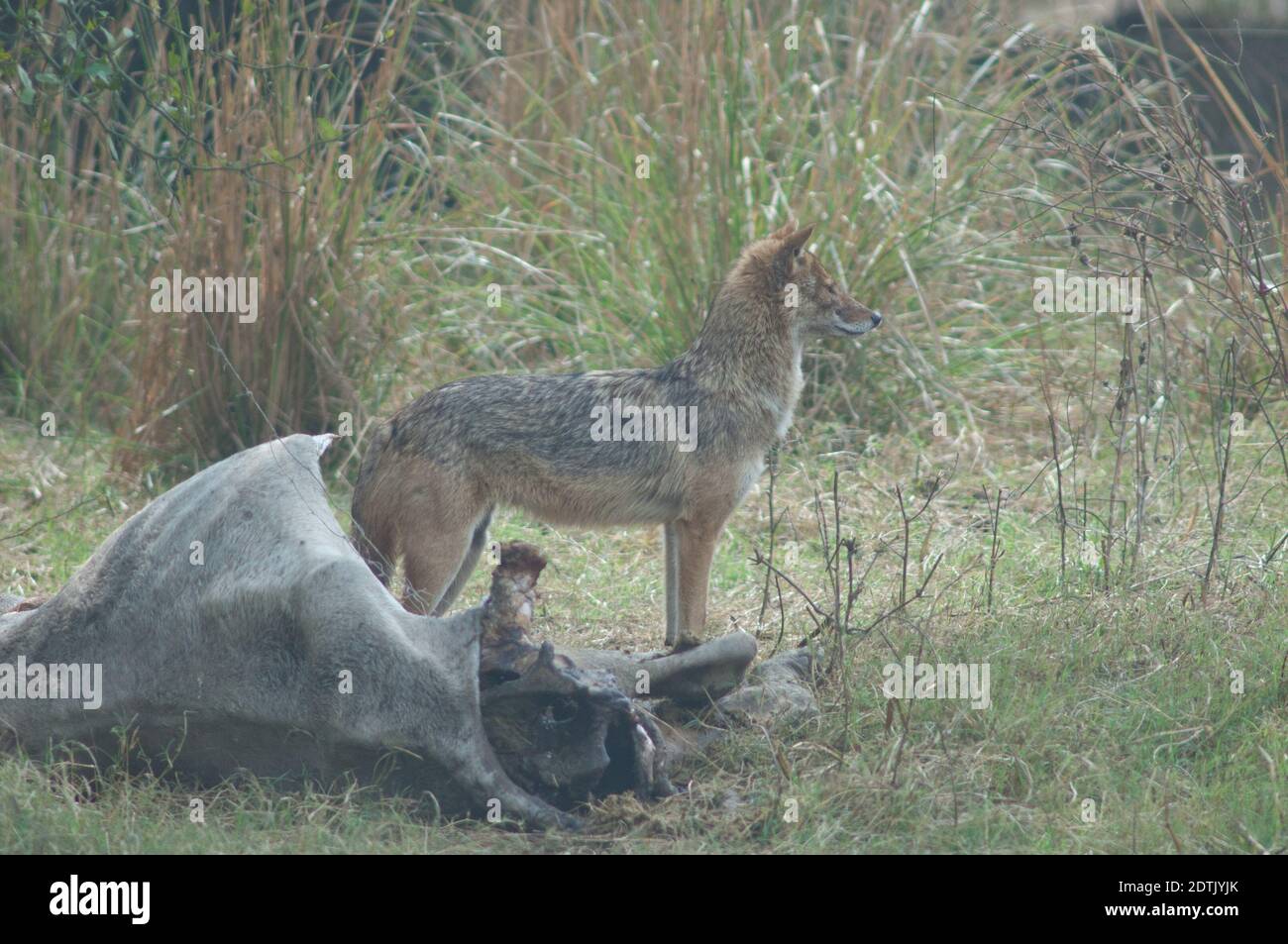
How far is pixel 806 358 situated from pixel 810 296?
2700 mm

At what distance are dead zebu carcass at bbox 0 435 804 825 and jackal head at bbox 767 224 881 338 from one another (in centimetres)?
228

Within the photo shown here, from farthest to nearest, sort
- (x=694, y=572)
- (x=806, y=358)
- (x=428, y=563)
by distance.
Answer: (x=806, y=358)
(x=694, y=572)
(x=428, y=563)

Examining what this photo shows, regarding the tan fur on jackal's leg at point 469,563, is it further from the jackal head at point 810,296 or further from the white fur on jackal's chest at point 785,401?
the jackal head at point 810,296

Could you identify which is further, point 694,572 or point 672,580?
point 672,580

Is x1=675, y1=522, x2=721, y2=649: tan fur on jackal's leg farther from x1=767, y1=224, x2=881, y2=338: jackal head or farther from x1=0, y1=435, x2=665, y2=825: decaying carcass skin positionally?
x1=0, y1=435, x2=665, y2=825: decaying carcass skin

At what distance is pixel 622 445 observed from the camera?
588 cm

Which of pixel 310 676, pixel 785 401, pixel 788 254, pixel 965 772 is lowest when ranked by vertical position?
pixel 965 772

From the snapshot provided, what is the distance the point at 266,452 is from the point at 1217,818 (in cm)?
326

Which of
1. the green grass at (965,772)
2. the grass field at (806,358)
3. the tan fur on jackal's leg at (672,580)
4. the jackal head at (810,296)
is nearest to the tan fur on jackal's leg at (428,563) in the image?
the green grass at (965,772)

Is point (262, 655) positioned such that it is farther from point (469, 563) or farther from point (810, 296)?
point (810, 296)

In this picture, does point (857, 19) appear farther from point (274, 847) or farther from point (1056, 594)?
point (274, 847)

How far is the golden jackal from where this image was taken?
556cm

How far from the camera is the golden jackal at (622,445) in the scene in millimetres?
5562

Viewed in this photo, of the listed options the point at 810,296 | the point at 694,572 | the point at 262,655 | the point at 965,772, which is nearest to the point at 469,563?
the point at 694,572
